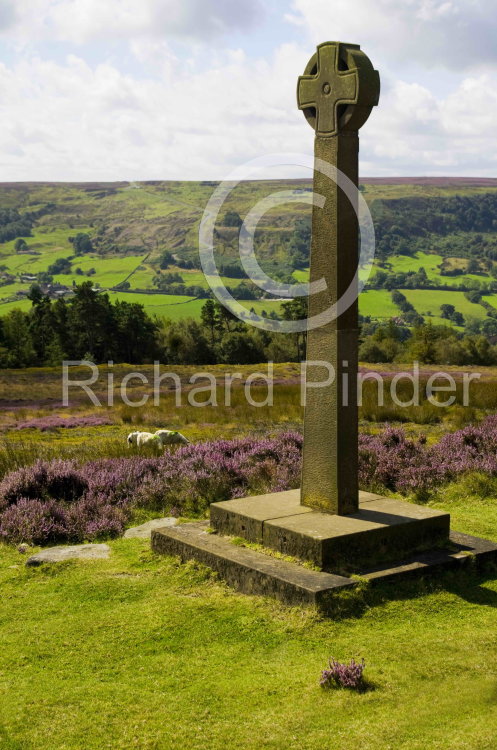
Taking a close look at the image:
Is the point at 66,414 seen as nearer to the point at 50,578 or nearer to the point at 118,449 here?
the point at 118,449

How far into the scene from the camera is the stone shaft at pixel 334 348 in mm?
7625

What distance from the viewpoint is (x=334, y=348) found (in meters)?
7.71

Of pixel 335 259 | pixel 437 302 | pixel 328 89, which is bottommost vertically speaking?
pixel 335 259

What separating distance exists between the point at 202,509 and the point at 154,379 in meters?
35.9

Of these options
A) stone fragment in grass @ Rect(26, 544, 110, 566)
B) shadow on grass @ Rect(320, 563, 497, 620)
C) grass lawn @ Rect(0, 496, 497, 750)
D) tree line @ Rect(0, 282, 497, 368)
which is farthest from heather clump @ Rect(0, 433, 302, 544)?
tree line @ Rect(0, 282, 497, 368)

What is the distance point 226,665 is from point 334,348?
323cm

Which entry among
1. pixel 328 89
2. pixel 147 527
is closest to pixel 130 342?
pixel 147 527

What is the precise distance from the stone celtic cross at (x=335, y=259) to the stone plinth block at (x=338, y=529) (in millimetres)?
305

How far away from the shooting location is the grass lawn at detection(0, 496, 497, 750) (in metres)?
4.85

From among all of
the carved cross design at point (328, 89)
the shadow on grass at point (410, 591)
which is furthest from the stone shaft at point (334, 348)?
the shadow on grass at point (410, 591)

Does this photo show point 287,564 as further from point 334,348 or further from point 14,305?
point 14,305

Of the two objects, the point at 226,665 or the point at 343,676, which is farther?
the point at 226,665

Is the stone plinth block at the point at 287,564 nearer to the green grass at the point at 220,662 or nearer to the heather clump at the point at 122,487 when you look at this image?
the green grass at the point at 220,662

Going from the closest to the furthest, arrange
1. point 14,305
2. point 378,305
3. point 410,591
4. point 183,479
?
point 410,591, point 183,479, point 378,305, point 14,305
